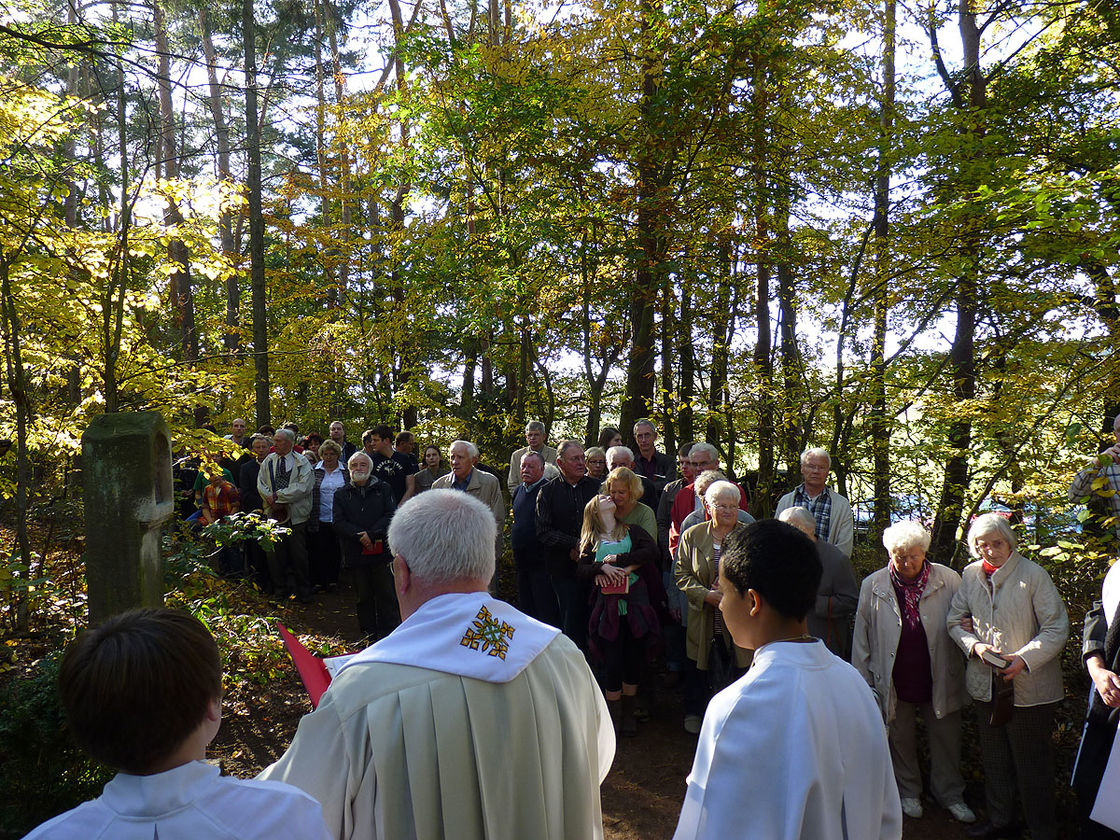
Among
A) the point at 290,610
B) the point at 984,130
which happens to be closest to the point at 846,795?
the point at 290,610

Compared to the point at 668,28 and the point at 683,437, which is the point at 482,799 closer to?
the point at 668,28

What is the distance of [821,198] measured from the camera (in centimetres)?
955

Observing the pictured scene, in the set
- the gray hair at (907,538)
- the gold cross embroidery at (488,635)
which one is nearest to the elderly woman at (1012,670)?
the gray hair at (907,538)

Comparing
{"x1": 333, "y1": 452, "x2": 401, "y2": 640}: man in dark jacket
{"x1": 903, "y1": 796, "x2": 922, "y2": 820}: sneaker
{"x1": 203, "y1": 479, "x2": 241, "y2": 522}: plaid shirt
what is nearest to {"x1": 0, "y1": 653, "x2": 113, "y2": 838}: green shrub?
{"x1": 333, "y1": 452, "x2": 401, "y2": 640}: man in dark jacket

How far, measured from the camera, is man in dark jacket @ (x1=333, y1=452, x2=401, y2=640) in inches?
283

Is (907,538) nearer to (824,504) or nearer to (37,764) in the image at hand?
(824,504)

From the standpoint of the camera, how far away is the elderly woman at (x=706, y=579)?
4.90 meters

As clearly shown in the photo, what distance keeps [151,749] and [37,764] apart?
112 inches

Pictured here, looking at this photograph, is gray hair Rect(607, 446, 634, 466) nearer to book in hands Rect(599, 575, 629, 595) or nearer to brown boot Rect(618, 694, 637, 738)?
book in hands Rect(599, 575, 629, 595)

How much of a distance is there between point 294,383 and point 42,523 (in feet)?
18.1

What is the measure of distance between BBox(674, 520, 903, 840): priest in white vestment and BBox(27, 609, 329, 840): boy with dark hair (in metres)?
0.96

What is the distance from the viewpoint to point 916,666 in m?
4.52

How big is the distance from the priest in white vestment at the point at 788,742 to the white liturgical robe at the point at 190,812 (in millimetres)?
943

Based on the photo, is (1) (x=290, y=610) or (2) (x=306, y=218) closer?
(1) (x=290, y=610)
